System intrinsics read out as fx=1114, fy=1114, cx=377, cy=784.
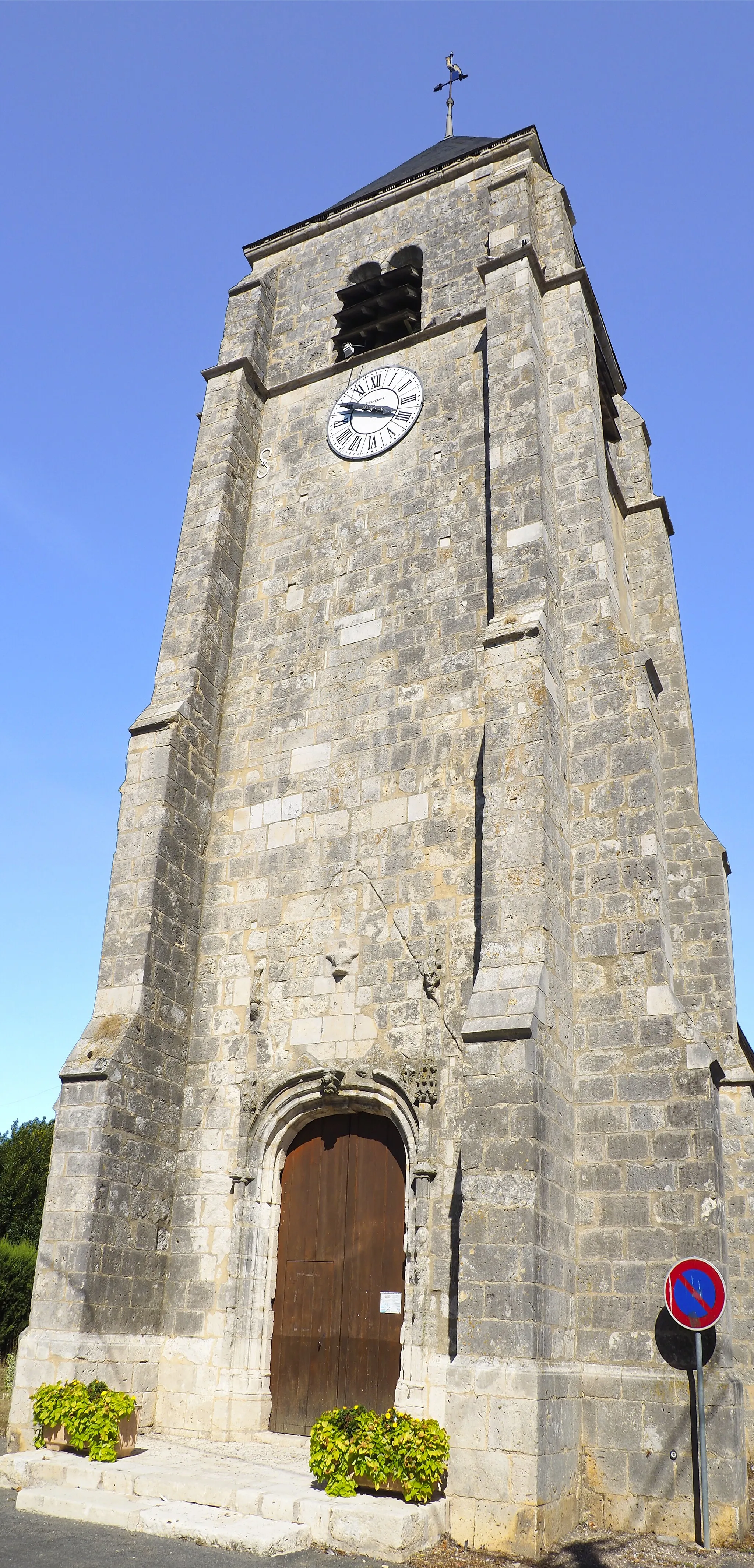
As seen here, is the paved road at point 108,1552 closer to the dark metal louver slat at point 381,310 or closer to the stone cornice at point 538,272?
the stone cornice at point 538,272

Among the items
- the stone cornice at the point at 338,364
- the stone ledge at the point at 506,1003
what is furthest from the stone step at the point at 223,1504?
the stone cornice at the point at 338,364

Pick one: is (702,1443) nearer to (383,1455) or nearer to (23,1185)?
(383,1455)

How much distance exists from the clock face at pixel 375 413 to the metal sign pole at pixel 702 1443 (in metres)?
8.51

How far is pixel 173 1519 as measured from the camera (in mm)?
6133

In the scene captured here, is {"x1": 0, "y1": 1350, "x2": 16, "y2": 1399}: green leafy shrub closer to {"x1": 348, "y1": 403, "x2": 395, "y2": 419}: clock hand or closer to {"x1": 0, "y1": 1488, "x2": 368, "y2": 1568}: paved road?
{"x1": 0, "y1": 1488, "x2": 368, "y2": 1568}: paved road

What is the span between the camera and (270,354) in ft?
44.2

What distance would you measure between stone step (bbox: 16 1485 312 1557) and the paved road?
0.16ft

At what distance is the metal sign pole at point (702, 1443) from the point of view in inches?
257

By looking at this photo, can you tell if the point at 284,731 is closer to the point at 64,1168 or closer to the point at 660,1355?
the point at 64,1168

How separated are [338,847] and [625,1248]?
12.8 ft

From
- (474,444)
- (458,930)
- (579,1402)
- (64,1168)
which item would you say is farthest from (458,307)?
(579,1402)

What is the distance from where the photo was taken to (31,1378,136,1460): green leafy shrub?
286 inches

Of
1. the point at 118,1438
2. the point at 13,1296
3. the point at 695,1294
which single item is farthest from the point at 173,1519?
the point at 13,1296

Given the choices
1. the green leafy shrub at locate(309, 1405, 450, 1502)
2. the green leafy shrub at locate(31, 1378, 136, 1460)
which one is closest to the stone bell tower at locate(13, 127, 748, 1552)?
the green leafy shrub at locate(309, 1405, 450, 1502)
